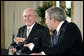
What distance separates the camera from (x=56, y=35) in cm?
289

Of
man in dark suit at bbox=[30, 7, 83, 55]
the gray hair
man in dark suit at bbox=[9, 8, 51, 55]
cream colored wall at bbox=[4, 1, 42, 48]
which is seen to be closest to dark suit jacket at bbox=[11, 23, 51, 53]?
man in dark suit at bbox=[9, 8, 51, 55]

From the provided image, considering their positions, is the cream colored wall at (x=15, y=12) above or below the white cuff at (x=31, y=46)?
above

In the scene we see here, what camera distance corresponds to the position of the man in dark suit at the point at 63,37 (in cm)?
268

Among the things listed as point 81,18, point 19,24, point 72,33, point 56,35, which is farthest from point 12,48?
point 19,24

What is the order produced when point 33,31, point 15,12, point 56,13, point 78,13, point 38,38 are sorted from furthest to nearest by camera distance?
point 15,12 → point 78,13 → point 33,31 → point 38,38 → point 56,13

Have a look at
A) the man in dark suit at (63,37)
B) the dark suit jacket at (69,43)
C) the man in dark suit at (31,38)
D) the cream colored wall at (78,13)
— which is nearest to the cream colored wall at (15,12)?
the cream colored wall at (78,13)

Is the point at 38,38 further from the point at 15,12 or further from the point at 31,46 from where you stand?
the point at 15,12

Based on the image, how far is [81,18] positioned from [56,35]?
5092 mm

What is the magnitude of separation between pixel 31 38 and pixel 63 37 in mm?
943

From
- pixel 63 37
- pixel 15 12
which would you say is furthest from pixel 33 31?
pixel 15 12

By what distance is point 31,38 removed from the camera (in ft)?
11.7

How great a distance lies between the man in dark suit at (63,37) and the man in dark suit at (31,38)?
0.36 meters

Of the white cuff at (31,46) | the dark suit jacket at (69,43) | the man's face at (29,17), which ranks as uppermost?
the man's face at (29,17)

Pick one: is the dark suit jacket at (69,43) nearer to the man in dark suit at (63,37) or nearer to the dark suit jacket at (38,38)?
the man in dark suit at (63,37)
